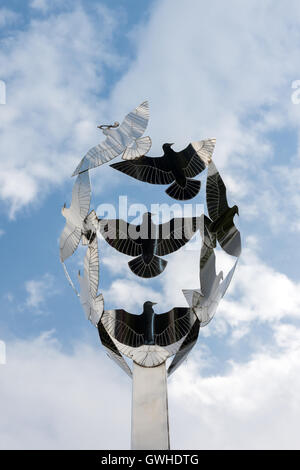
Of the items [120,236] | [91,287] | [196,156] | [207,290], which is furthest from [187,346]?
[196,156]

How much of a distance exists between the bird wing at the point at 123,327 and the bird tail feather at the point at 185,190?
7.45 feet

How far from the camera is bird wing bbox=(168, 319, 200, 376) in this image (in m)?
9.43

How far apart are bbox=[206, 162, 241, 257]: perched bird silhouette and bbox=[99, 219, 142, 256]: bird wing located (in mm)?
1460

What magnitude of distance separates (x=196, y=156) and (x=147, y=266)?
210 cm

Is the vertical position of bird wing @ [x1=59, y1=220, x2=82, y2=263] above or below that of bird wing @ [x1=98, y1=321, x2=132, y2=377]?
above

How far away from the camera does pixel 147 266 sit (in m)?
10.4

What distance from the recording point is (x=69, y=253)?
977 centimetres

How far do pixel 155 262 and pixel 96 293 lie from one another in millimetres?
1492

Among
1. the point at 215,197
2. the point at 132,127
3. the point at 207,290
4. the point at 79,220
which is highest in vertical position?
the point at 132,127

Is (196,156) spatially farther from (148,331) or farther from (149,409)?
(149,409)

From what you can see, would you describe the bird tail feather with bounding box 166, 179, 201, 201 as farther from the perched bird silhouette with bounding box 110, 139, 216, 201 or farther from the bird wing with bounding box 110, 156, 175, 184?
the bird wing with bounding box 110, 156, 175, 184

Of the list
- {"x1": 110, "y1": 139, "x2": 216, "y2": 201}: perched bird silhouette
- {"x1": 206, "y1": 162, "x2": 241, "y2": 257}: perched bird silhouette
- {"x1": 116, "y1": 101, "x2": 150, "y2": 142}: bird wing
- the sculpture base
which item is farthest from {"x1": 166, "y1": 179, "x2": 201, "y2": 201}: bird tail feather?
the sculpture base

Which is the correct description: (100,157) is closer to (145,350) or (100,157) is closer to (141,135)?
(141,135)

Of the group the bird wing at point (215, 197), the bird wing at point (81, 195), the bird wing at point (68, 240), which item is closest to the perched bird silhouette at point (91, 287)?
the bird wing at point (68, 240)
